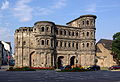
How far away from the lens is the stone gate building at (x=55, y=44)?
177ft

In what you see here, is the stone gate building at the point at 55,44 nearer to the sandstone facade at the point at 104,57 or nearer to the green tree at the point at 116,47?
the sandstone facade at the point at 104,57

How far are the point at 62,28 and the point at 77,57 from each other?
437 inches

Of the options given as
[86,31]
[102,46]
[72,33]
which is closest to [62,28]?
[72,33]

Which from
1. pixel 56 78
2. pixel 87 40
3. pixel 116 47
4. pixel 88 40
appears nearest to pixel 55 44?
pixel 87 40

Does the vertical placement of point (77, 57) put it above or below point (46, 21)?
below

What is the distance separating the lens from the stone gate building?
2126 inches

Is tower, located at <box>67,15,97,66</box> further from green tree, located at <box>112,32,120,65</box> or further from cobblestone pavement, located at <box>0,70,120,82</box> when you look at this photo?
cobblestone pavement, located at <box>0,70,120,82</box>

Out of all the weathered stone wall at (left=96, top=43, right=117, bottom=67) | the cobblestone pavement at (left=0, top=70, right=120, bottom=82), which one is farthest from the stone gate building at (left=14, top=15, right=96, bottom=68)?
the cobblestone pavement at (left=0, top=70, right=120, bottom=82)

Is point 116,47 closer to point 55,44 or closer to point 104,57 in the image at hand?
point 104,57

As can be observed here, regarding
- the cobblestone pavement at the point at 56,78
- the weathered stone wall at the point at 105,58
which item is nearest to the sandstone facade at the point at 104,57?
the weathered stone wall at the point at 105,58

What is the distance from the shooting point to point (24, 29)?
56812 millimetres

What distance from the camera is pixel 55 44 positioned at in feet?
186

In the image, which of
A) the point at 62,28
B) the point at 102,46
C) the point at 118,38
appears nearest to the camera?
the point at 62,28

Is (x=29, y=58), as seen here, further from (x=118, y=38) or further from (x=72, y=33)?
(x=118, y=38)
